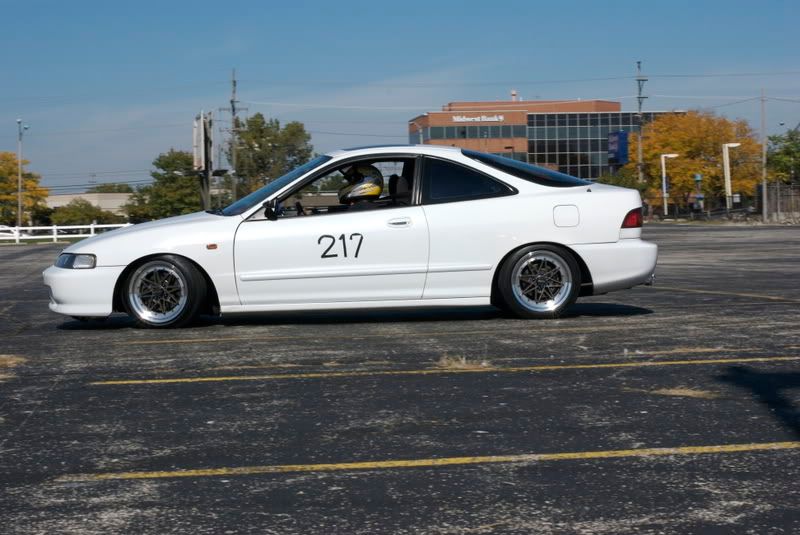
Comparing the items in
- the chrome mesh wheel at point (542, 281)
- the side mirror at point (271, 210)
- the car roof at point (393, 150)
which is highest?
the car roof at point (393, 150)

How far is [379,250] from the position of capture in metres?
8.81

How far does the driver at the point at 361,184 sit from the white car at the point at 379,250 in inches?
0.5

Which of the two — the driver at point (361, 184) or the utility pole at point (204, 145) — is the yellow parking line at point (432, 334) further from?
the utility pole at point (204, 145)

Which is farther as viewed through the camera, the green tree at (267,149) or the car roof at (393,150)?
the green tree at (267,149)

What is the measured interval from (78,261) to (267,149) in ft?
355

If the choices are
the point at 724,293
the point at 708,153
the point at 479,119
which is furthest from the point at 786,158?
the point at 724,293

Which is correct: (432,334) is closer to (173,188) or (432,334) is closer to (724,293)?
(724,293)

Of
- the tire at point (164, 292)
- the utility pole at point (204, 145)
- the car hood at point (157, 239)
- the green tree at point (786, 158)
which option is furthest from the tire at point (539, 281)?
the green tree at point (786, 158)

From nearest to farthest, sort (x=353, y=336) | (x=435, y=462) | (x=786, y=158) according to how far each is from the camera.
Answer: (x=435, y=462)
(x=353, y=336)
(x=786, y=158)

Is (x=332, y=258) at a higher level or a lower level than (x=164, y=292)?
higher

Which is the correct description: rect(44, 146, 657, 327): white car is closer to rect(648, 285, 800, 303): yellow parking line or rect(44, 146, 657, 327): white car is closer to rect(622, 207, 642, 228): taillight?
rect(622, 207, 642, 228): taillight

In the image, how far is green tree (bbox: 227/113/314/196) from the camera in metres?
113

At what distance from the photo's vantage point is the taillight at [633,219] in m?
9.07

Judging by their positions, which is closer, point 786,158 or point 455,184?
point 455,184
